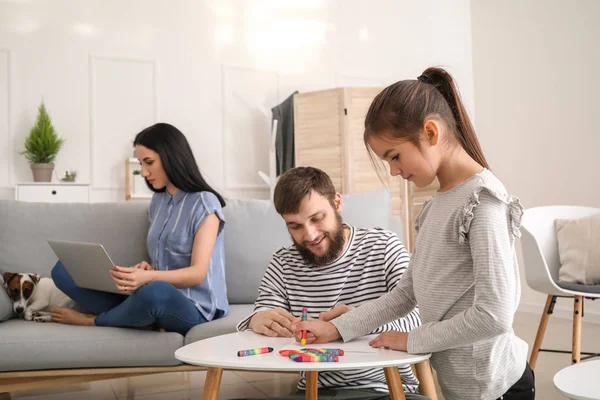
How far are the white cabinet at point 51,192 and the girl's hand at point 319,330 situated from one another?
4076 millimetres

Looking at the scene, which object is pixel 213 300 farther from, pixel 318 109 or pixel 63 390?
pixel 318 109

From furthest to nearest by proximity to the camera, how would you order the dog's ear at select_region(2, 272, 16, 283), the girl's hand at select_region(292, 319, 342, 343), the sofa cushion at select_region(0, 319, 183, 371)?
the dog's ear at select_region(2, 272, 16, 283), the sofa cushion at select_region(0, 319, 183, 371), the girl's hand at select_region(292, 319, 342, 343)

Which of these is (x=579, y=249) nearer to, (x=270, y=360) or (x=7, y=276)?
(x=270, y=360)

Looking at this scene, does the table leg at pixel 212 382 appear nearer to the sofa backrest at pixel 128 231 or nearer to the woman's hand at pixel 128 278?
the woman's hand at pixel 128 278

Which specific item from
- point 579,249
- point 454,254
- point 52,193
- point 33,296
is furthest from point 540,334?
point 52,193

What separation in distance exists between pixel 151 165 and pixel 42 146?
10.5 feet

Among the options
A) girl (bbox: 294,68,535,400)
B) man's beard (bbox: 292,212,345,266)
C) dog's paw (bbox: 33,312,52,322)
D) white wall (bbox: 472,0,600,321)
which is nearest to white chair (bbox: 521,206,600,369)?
white wall (bbox: 472,0,600,321)

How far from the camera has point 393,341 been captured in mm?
1154

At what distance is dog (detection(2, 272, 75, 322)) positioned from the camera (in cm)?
233

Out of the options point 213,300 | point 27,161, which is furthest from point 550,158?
point 27,161

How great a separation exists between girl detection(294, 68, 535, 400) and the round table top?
40 millimetres

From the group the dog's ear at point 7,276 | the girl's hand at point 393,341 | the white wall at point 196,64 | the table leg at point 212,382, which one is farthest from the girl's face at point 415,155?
the white wall at point 196,64

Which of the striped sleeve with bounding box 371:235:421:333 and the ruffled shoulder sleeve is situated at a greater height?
the ruffled shoulder sleeve

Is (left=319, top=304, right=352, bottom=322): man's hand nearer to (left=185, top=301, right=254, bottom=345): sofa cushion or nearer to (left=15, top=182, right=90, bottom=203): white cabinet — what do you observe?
(left=185, top=301, right=254, bottom=345): sofa cushion
